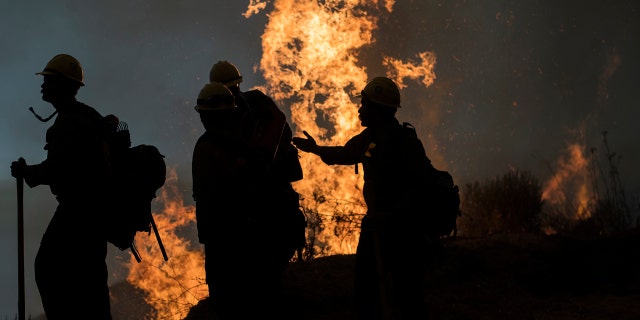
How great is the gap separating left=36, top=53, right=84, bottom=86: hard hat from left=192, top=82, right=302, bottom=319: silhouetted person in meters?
1.14

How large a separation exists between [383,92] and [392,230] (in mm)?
1080

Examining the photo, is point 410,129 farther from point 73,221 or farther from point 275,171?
point 73,221

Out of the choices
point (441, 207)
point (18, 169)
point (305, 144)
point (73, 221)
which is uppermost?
point (305, 144)

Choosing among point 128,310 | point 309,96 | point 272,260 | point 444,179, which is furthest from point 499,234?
point 128,310

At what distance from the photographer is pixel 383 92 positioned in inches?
170

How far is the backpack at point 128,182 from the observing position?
3861mm

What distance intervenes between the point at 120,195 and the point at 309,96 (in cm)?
869

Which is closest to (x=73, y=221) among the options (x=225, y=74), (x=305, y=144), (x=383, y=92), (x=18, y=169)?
(x=18, y=169)

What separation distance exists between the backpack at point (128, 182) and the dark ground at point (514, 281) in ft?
10.8

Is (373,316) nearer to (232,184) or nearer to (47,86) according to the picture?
(232,184)

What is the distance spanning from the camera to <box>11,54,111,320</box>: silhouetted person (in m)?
3.64

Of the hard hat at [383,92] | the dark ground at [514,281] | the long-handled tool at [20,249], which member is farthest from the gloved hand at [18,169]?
the dark ground at [514,281]

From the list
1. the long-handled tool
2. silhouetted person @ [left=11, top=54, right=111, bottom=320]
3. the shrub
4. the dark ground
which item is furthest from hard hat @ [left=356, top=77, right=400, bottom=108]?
the shrub

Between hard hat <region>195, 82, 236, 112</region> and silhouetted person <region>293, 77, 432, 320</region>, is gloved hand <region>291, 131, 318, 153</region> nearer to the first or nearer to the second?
silhouetted person <region>293, 77, 432, 320</region>
